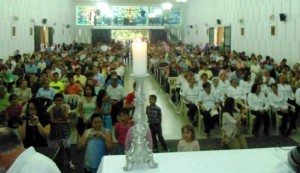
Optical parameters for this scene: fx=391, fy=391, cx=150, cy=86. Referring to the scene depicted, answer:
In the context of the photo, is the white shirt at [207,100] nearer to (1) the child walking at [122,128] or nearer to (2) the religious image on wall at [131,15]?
(1) the child walking at [122,128]

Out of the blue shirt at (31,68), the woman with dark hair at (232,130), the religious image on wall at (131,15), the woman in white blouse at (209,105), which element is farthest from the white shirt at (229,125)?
the religious image on wall at (131,15)

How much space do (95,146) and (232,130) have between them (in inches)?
96.1

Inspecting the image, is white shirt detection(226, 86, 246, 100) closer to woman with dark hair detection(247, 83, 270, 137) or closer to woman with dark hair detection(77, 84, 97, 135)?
woman with dark hair detection(247, 83, 270, 137)

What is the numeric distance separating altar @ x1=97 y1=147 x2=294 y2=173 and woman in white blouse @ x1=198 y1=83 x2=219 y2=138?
18.1ft

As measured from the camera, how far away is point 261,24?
52.3 ft

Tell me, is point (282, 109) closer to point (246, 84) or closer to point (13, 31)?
point (246, 84)

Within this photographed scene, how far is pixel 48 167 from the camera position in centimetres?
261

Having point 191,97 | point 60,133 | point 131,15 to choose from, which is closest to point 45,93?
point 60,133

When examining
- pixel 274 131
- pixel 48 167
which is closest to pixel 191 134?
pixel 48 167

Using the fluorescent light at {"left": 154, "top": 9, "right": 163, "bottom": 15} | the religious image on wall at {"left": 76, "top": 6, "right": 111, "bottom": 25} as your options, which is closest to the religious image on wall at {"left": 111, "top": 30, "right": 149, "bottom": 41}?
the religious image on wall at {"left": 76, "top": 6, "right": 111, "bottom": 25}

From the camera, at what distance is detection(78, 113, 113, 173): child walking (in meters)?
4.79

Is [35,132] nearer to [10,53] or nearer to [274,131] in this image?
[274,131]

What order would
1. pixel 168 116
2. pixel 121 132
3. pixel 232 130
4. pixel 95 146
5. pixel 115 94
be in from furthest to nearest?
pixel 168 116 < pixel 115 94 < pixel 232 130 < pixel 121 132 < pixel 95 146

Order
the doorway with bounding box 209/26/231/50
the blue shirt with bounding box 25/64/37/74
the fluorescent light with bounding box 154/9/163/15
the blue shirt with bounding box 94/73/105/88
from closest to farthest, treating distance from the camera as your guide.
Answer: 1. the blue shirt with bounding box 94/73/105/88
2. the blue shirt with bounding box 25/64/37/74
3. the doorway with bounding box 209/26/231/50
4. the fluorescent light with bounding box 154/9/163/15
